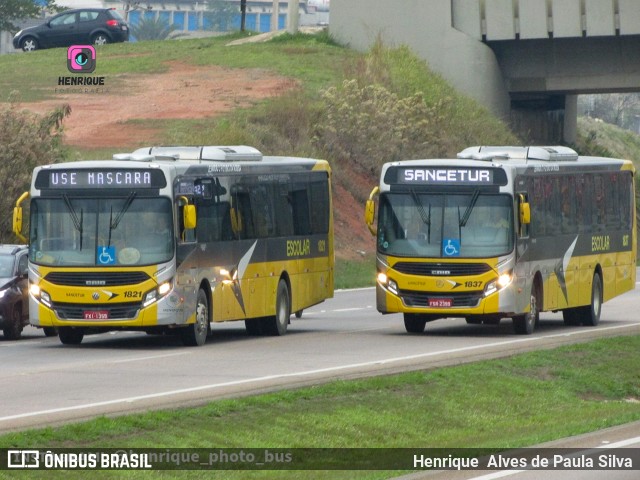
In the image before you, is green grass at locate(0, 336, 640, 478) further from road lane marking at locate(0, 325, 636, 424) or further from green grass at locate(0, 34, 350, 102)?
green grass at locate(0, 34, 350, 102)

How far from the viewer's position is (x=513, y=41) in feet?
197

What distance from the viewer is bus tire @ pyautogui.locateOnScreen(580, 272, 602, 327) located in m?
29.5

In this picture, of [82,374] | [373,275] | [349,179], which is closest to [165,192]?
[82,374]

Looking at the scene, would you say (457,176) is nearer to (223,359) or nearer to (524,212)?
(524,212)

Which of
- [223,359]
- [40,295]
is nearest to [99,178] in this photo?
[40,295]

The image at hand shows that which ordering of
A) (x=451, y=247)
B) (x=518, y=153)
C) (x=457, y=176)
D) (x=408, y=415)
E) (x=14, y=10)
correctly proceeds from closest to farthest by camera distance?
1. (x=408, y=415)
2. (x=451, y=247)
3. (x=457, y=176)
4. (x=518, y=153)
5. (x=14, y=10)

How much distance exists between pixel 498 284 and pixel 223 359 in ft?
18.8

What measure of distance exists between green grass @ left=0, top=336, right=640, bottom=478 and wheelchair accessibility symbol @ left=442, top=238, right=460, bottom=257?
4.38 metres

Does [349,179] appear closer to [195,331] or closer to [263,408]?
[195,331]

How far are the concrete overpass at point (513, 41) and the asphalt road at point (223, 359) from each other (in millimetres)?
26908

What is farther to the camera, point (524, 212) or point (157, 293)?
point (524, 212)

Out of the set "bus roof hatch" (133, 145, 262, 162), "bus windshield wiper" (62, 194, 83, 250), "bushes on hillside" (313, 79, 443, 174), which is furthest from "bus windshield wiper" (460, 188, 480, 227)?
"bushes on hillside" (313, 79, 443, 174)

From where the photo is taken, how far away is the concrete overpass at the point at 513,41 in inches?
2258

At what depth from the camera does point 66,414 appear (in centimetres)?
1509
